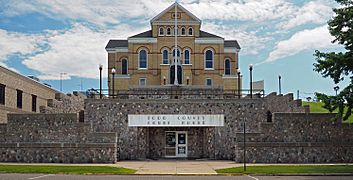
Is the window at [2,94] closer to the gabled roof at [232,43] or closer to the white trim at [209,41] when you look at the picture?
the white trim at [209,41]

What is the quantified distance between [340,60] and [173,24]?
41.6 metres

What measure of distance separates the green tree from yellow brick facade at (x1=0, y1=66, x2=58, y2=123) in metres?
23.2

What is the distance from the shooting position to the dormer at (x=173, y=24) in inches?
2574

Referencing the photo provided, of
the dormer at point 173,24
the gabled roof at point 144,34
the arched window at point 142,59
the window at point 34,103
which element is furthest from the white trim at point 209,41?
the window at point 34,103

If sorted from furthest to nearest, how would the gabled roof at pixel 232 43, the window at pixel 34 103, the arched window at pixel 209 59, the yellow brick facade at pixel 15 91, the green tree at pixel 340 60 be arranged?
the gabled roof at pixel 232 43, the arched window at pixel 209 59, the window at pixel 34 103, the yellow brick facade at pixel 15 91, the green tree at pixel 340 60

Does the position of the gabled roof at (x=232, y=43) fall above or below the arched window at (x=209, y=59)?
above

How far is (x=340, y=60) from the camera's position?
25047mm

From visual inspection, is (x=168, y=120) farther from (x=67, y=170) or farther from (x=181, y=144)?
(x=67, y=170)

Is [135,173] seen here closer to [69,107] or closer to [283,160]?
[283,160]

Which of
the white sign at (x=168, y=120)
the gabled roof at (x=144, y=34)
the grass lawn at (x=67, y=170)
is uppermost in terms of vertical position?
the gabled roof at (x=144, y=34)

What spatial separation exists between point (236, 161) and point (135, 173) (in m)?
9.53

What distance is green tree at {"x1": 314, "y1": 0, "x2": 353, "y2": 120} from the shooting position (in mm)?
24922

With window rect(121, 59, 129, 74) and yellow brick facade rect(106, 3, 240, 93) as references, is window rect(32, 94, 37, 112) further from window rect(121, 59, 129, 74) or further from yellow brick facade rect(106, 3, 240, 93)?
window rect(121, 59, 129, 74)

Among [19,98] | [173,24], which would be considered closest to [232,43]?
[173,24]
